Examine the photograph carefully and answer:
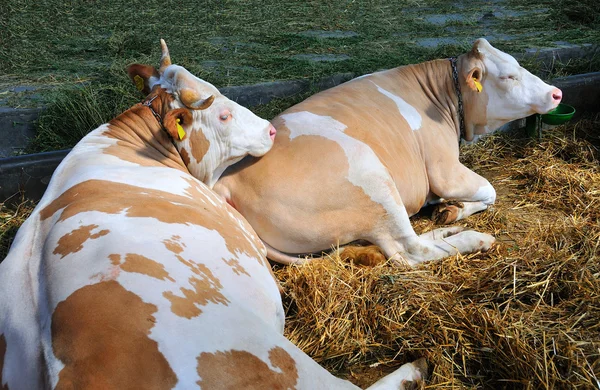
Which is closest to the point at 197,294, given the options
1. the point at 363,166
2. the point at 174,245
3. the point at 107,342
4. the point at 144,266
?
the point at 144,266

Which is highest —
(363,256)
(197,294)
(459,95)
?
(197,294)

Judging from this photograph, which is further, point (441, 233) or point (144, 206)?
point (441, 233)

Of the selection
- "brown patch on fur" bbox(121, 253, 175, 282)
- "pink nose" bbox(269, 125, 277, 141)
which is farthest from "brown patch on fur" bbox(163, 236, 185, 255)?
"pink nose" bbox(269, 125, 277, 141)

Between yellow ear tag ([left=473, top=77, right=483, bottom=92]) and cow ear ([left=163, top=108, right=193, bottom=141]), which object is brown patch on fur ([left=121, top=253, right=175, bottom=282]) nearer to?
cow ear ([left=163, top=108, right=193, bottom=141])

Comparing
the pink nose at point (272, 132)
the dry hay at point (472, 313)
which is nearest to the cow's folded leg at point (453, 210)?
the dry hay at point (472, 313)

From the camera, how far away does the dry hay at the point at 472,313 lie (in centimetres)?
354

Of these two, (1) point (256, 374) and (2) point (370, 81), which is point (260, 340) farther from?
(2) point (370, 81)

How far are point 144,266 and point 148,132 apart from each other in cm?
185

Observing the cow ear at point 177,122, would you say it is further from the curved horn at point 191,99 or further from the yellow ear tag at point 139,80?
the yellow ear tag at point 139,80

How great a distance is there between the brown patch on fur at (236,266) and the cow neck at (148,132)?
1.27 meters

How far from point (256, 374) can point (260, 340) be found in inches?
7.4

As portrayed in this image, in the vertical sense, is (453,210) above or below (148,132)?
below

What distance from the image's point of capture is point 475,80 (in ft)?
18.2

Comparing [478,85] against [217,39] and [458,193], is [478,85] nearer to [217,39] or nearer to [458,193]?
[458,193]
